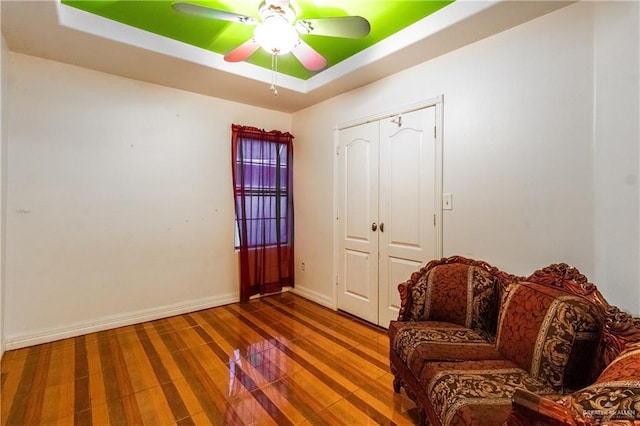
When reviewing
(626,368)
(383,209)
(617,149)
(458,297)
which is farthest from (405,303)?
(617,149)

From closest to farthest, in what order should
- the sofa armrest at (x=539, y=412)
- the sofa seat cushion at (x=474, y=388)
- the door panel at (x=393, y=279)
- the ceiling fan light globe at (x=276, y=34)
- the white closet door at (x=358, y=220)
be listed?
the sofa armrest at (x=539, y=412), the sofa seat cushion at (x=474, y=388), the ceiling fan light globe at (x=276, y=34), the door panel at (x=393, y=279), the white closet door at (x=358, y=220)

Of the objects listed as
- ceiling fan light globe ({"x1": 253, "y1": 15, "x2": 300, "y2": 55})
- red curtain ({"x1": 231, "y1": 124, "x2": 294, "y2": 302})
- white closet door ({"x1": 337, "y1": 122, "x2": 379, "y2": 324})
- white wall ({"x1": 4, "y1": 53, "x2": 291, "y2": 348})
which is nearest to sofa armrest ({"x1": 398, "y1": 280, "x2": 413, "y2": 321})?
white closet door ({"x1": 337, "y1": 122, "x2": 379, "y2": 324})

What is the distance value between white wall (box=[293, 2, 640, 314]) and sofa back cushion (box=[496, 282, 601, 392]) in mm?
348

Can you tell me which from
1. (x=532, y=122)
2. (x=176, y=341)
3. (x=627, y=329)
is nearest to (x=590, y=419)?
(x=627, y=329)

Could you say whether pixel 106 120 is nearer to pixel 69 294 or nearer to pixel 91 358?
pixel 69 294

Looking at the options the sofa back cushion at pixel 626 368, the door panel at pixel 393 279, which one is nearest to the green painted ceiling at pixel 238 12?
the door panel at pixel 393 279

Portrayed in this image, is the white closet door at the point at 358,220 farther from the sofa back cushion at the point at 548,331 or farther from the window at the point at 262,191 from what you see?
the sofa back cushion at the point at 548,331

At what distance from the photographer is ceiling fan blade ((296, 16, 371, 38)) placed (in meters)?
1.71

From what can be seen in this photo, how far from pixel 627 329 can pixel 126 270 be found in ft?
12.3

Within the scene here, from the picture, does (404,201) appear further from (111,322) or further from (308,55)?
(111,322)

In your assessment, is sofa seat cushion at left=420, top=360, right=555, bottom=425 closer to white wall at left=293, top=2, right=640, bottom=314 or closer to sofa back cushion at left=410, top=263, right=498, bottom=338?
sofa back cushion at left=410, top=263, right=498, bottom=338

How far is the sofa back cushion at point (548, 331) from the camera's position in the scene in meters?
1.38

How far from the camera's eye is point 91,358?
2406 millimetres

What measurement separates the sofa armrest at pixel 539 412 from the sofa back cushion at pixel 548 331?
62 cm
